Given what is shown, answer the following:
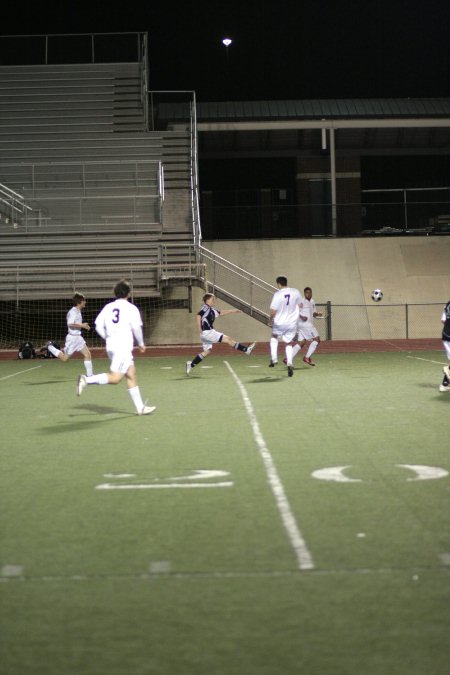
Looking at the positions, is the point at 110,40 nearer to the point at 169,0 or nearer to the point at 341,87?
the point at 169,0

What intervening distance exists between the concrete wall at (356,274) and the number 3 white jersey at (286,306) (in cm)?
1470

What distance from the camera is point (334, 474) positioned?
8.23m

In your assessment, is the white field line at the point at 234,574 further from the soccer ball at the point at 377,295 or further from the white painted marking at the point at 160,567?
the soccer ball at the point at 377,295

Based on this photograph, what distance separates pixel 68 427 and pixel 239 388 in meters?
Result: 5.40

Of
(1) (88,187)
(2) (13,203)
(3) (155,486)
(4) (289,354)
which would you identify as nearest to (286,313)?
(4) (289,354)

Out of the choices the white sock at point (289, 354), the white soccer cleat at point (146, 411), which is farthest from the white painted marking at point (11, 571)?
the white sock at point (289, 354)

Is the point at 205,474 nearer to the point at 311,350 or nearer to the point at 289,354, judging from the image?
the point at 289,354

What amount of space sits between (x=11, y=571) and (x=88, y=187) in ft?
96.1

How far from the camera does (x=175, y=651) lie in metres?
4.18

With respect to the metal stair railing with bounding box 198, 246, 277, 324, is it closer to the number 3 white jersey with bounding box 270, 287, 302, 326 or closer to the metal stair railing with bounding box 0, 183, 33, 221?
the metal stair railing with bounding box 0, 183, 33, 221

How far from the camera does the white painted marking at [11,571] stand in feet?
17.6

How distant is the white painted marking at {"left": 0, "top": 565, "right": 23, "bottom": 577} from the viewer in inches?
211

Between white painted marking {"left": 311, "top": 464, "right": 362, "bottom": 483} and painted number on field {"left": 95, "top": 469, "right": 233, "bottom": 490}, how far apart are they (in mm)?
798

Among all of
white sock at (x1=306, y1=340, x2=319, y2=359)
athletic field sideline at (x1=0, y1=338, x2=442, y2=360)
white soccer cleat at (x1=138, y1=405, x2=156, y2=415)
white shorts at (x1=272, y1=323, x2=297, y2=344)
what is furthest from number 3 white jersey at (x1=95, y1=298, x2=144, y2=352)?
athletic field sideline at (x1=0, y1=338, x2=442, y2=360)
